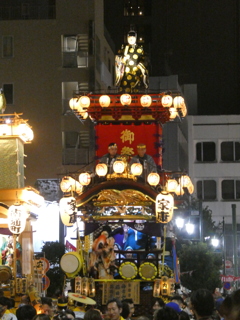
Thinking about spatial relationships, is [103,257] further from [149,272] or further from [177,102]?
[177,102]

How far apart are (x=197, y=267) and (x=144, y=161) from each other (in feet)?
50.6

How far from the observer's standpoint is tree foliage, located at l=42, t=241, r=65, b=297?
2880cm

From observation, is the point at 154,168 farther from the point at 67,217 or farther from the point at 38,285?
the point at 38,285

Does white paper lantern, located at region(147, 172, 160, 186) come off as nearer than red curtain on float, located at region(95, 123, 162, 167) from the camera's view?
Yes

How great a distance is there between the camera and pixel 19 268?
2084 cm

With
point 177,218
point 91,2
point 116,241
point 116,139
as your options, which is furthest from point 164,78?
point 116,241

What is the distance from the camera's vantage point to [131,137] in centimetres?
2455

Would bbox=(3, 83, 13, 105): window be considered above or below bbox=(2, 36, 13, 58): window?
below

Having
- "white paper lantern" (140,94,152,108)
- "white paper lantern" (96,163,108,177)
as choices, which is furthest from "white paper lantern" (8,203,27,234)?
"white paper lantern" (140,94,152,108)

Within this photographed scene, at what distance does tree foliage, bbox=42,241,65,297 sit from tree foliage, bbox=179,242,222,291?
321 inches

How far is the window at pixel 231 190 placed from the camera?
191ft

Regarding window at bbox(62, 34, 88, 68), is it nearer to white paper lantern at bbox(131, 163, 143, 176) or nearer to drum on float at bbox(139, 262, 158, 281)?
white paper lantern at bbox(131, 163, 143, 176)

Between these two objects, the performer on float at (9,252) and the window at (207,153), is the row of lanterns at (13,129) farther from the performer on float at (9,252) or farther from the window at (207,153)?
the window at (207,153)

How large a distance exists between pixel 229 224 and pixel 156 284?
36.7 m
